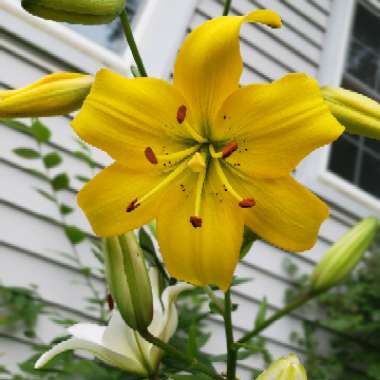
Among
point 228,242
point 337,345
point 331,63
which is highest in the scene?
point 331,63

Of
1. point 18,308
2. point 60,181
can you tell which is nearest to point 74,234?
point 60,181

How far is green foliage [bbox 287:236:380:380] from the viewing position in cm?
242

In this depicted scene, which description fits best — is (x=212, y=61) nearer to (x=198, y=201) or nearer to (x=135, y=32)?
(x=198, y=201)

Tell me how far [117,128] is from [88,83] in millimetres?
53

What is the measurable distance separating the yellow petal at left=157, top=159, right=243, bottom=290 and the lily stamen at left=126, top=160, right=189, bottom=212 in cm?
1

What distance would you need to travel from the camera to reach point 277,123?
0.57 meters

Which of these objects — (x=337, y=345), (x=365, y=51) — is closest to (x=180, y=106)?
(x=337, y=345)

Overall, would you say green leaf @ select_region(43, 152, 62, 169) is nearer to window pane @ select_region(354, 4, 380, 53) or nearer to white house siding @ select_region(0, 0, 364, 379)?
white house siding @ select_region(0, 0, 364, 379)

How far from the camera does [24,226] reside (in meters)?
1.95

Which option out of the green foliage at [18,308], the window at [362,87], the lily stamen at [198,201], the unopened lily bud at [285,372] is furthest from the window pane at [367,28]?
the unopened lily bud at [285,372]

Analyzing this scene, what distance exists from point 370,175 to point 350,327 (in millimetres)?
1104

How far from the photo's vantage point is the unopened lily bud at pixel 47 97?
53cm

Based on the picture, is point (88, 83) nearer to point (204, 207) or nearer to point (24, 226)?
point (204, 207)

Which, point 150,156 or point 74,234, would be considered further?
point 74,234
